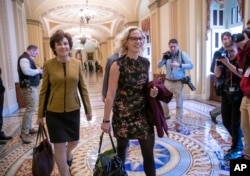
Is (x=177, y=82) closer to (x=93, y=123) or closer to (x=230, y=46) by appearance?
(x=230, y=46)

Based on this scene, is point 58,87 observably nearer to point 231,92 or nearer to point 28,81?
point 28,81

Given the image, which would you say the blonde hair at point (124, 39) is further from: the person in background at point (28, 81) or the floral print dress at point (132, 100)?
the person in background at point (28, 81)

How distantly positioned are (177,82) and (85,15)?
9639 mm

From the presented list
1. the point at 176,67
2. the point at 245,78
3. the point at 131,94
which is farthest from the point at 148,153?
the point at 176,67

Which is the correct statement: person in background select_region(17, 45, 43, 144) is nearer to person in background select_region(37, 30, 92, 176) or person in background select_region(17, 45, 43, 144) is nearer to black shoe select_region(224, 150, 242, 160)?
person in background select_region(37, 30, 92, 176)

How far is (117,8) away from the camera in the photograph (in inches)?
475

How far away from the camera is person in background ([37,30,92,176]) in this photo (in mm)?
2092

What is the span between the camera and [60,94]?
6.95 feet

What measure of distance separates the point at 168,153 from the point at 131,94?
5.28ft

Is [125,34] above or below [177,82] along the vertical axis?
above

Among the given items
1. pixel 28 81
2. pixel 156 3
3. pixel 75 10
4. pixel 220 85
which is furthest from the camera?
pixel 75 10

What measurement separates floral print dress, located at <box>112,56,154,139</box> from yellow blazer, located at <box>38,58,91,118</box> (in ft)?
1.75

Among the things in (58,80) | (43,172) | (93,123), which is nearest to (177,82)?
(93,123)

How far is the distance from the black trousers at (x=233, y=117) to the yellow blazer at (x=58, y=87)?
170 centimetres
